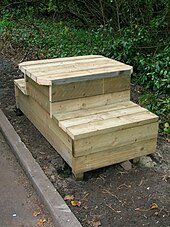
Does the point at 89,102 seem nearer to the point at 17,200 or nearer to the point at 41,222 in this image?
the point at 17,200

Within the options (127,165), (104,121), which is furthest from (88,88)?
(127,165)

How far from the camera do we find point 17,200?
3.15m

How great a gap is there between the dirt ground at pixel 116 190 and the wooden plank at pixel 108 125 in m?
0.48

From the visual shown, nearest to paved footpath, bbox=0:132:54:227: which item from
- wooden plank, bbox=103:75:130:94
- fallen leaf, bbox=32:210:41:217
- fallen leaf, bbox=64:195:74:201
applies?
fallen leaf, bbox=32:210:41:217

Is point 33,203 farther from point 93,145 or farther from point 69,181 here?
point 93,145

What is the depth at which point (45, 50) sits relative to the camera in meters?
7.73

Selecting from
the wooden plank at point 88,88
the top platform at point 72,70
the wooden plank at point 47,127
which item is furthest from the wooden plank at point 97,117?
the top platform at point 72,70

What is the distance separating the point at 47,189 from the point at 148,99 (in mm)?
2219

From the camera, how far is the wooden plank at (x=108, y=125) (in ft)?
10.2

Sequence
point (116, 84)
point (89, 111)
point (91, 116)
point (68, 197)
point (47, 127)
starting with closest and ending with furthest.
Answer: point (68, 197) < point (91, 116) < point (89, 111) < point (116, 84) < point (47, 127)

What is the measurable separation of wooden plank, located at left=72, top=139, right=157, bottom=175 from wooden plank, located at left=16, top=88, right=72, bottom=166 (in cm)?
12

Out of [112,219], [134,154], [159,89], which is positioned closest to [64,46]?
[159,89]

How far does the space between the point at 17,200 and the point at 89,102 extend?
1132 mm

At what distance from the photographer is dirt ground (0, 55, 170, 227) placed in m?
2.83
